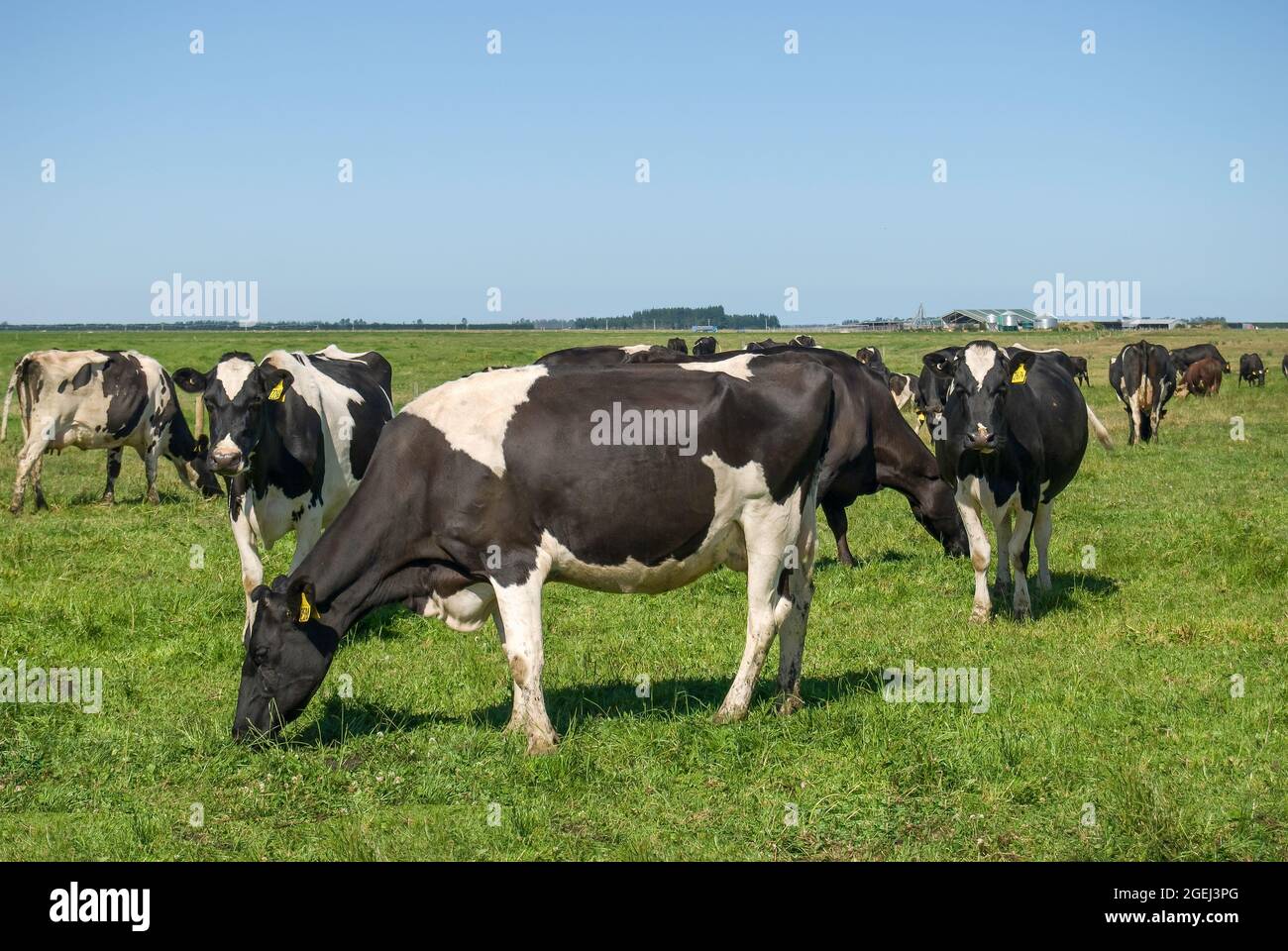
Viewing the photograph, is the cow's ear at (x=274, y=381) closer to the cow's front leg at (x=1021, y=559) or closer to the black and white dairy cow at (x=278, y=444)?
the black and white dairy cow at (x=278, y=444)

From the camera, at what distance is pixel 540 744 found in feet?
24.6

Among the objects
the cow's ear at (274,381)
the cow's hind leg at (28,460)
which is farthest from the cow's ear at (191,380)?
the cow's hind leg at (28,460)

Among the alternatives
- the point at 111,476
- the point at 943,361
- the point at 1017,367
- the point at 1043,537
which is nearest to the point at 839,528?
the point at 1043,537

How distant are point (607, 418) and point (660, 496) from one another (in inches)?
23.8

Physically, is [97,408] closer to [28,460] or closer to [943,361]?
[28,460]

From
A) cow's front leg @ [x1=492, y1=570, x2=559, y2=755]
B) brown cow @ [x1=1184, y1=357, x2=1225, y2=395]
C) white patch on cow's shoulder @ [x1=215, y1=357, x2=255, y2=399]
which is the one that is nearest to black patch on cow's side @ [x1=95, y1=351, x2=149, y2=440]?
white patch on cow's shoulder @ [x1=215, y1=357, x2=255, y2=399]

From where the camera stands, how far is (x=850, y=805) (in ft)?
21.4

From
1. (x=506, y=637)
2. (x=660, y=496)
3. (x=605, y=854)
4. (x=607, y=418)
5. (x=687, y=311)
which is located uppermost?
(x=687, y=311)

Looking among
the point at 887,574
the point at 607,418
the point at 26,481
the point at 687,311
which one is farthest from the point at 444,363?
the point at 687,311

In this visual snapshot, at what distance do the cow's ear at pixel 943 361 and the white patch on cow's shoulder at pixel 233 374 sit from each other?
5.94 meters

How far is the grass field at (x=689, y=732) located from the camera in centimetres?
630

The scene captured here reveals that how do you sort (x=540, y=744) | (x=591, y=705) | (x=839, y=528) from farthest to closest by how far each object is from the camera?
1. (x=839, y=528)
2. (x=591, y=705)
3. (x=540, y=744)

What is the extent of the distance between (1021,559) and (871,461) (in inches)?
96.0

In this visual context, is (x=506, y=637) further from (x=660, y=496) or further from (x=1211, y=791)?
(x=1211, y=791)
